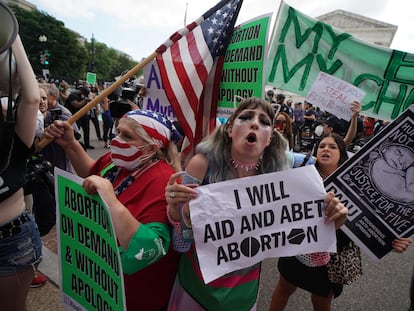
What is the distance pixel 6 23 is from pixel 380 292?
3735 mm

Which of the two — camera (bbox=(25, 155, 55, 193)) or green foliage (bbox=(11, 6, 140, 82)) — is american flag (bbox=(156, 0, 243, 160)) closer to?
camera (bbox=(25, 155, 55, 193))

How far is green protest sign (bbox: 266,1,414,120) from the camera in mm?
2900

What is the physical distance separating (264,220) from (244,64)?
5.74 ft

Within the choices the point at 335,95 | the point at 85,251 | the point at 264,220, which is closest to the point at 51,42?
the point at 335,95

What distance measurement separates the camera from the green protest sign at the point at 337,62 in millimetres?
2900

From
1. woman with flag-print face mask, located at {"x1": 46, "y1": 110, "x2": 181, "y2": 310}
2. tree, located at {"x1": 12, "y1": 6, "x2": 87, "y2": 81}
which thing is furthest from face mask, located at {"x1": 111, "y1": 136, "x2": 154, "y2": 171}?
tree, located at {"x1": 12, "y1": 6, "x2": 87, "y2": 81}

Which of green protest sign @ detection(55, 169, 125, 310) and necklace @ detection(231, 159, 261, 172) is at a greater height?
necklace @ detection(231, 159, 261, 172)

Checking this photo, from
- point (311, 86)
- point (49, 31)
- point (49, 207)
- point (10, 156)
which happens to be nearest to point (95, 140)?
point (49, 207)

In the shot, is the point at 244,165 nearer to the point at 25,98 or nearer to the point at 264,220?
the point at 264,220

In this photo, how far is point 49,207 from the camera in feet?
8.59

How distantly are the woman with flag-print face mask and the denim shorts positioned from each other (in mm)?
445

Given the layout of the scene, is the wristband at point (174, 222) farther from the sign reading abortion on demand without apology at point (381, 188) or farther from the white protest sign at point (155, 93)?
the white protest sign at point (155, 93)

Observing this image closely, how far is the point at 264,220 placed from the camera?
1343 millimetres

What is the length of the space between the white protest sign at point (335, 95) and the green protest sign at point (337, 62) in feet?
0.51
